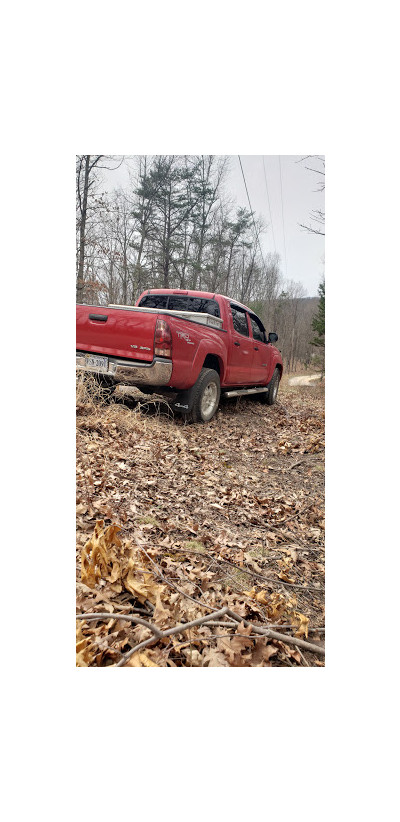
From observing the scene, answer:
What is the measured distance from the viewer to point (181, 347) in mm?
2949

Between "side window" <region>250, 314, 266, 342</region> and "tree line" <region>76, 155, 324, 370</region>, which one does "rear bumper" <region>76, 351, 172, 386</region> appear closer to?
"tree line" <region>76, 155, 324, 370</region>

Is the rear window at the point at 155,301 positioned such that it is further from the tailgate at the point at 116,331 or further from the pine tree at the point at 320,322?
the pine tree at the point at 320,322

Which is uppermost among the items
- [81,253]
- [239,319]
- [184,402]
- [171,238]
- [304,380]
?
[171,238]

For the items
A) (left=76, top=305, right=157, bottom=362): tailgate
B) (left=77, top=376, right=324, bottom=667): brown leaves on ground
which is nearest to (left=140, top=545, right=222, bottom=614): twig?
(left=77, top=376, right=324, bottom=667): brown leaves on ground

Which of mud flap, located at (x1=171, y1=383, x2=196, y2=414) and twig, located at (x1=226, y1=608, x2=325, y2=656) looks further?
mud flap, located at (x1=171, y1=383, x2=196, y2=414)

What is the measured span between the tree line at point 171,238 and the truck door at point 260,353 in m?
0.20

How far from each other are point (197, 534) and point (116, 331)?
1.26 m

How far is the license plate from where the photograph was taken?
267 centimetres

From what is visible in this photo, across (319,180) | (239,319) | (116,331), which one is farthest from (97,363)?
(319,180)

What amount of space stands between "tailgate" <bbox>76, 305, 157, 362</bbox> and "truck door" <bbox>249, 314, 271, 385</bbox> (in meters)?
0.70

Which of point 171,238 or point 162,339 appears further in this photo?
point 162,339

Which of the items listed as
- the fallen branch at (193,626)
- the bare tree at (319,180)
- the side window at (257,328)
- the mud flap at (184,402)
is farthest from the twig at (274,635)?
the bare tree at (319,180)

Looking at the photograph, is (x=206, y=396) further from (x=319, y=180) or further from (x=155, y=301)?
(x=319, y=180)
